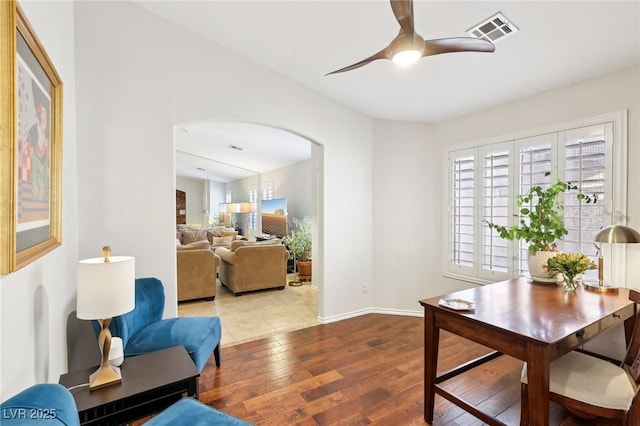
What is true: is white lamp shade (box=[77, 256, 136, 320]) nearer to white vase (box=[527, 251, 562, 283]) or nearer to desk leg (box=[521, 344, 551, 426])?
desk leg (box=[521, 344, 551, 426])

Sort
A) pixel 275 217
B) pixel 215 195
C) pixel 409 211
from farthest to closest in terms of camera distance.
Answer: pixel 215 195 → pixel 275 217 → pixel 409 211

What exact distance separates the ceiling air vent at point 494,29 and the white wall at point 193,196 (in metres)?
11.6

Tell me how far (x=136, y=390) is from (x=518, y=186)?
3635 millimetres

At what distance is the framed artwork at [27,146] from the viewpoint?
3.33ft

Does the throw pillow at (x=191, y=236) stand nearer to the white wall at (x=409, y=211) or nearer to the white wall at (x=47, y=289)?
the white wall at (x=409, y=211)

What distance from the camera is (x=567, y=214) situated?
9.18ft

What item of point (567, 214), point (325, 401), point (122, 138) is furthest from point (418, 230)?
point (122, 138)

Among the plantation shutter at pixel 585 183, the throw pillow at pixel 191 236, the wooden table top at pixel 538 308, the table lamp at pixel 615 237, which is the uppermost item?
the plantation shutter at pixel 585 183

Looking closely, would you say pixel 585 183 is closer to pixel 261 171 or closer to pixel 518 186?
pixel 518 186

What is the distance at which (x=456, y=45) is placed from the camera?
1690 millimetres

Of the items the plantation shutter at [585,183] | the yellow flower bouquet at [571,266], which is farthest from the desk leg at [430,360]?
the plantation shutter at [585,183]

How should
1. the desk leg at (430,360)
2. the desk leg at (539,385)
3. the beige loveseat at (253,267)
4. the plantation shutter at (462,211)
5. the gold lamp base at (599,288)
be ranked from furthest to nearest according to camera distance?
the beige loveseat at (253,267)
the plantation shutter at (462,211)
the gold lamp base at (599,288)
the desk leg at (430,360)
the desk leg at (539,385)

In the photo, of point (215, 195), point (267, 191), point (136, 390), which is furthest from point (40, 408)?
point (215, 195)

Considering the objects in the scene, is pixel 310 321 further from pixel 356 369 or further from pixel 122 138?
pixel 122 138
